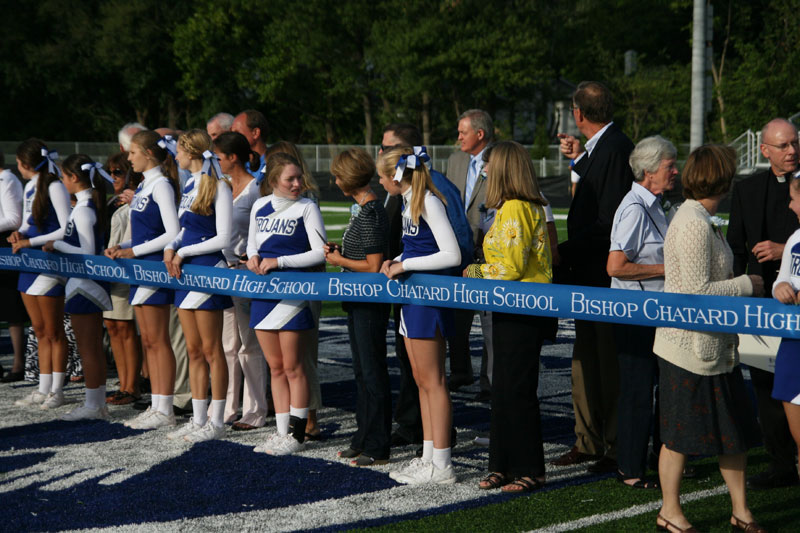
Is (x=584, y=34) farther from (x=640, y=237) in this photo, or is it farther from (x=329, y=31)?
(x=640, y=237)

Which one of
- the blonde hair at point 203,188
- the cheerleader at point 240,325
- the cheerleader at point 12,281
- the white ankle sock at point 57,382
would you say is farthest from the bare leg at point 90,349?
the blonde hair at point 203,188

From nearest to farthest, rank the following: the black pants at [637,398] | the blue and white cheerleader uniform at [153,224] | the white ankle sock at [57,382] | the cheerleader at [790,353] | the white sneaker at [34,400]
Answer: the cheerleader at [790,353] → the black pants at [637,398] → the blue and white cheerleader uniform at [153,224] → the white ankle sock at [57,382] → the white sneaker at [34,400]

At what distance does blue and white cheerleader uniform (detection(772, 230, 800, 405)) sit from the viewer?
4.77 metres

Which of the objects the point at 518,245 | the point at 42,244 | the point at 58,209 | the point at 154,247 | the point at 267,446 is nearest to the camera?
the point at 518,245

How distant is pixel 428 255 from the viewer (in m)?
5.95

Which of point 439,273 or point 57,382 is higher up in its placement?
point 439,273

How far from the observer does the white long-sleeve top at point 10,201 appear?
28.4ft

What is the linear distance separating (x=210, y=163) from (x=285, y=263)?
2.88 feet

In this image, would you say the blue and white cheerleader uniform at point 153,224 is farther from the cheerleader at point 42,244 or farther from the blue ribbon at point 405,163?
the blue ribbon at point 405,163

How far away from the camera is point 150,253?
7438 mm

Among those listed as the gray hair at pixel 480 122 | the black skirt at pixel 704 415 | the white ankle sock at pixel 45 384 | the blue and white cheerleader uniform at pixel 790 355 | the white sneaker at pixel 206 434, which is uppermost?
the gray hair at pixel 480 122

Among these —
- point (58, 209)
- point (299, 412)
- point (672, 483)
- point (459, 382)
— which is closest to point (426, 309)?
point (299, 412)

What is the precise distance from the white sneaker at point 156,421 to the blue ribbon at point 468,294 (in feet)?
3.12

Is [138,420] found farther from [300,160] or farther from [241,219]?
[300,160]
